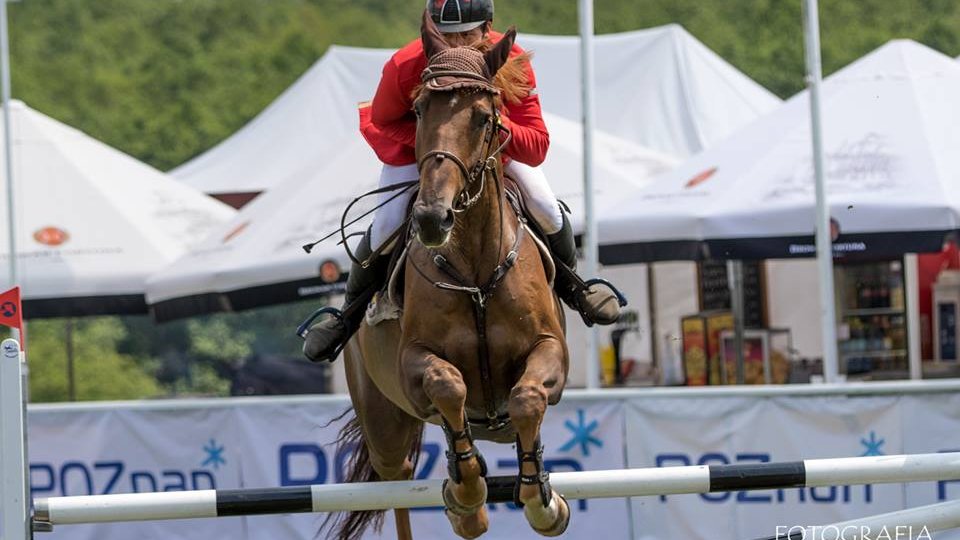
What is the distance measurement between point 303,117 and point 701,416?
1216cm

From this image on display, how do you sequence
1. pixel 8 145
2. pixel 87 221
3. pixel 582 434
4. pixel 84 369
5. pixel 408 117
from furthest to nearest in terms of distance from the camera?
pixel 84 369 → pixel 87 221 → pixel 8 145 → pixel 582 434 → pixel 408 117

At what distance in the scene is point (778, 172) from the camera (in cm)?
1187

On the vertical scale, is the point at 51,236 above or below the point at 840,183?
above

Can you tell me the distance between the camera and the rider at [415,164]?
5.58 metres

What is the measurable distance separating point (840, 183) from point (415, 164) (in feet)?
20.0

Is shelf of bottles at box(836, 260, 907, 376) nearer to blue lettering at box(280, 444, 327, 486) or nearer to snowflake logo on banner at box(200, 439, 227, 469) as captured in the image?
blue lettering at box(280, 444, 327, 486)

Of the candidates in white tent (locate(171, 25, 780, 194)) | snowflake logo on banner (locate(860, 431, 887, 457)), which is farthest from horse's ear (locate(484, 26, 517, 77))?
white tent (locate(171, 25, 780, 194))

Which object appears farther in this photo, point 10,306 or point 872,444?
point 872,444

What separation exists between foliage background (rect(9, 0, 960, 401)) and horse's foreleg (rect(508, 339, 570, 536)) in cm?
2463

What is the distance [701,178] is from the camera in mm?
12445

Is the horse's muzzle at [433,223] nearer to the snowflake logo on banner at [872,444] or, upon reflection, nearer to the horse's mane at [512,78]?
the horse's mane at [512,78]

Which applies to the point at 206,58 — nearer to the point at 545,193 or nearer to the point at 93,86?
the point at 93,86

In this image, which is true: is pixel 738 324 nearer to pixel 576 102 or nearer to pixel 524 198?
pixel 576 102

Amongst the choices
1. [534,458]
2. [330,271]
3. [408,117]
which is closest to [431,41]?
[408,117]
